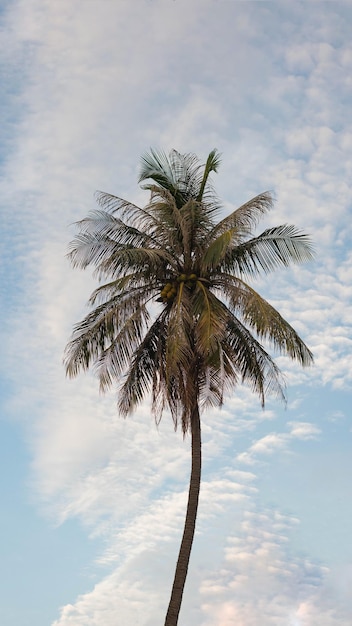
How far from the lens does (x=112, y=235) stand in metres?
26.0

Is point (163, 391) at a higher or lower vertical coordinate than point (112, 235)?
lower

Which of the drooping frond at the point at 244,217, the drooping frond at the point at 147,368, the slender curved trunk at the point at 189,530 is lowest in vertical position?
the slender curved trunk at the point at 189,530

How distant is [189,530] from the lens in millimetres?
23188

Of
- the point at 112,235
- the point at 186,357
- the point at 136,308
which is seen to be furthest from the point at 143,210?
the point at 186,357

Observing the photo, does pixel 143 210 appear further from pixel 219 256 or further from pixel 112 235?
pixel 219 256

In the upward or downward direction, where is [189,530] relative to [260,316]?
downward

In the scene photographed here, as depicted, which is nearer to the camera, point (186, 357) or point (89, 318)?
point (186, 357)

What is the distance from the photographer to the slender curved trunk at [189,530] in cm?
2233

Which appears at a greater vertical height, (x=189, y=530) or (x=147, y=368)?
(x=147, y=368)

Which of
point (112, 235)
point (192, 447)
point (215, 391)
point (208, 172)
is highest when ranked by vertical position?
point (208, 172)

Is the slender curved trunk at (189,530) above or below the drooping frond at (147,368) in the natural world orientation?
below

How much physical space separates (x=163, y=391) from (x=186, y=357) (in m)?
1.41

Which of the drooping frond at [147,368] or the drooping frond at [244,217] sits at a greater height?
the drooping frond at [244,217]

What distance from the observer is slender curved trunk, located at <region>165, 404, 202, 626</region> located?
22328 mm
